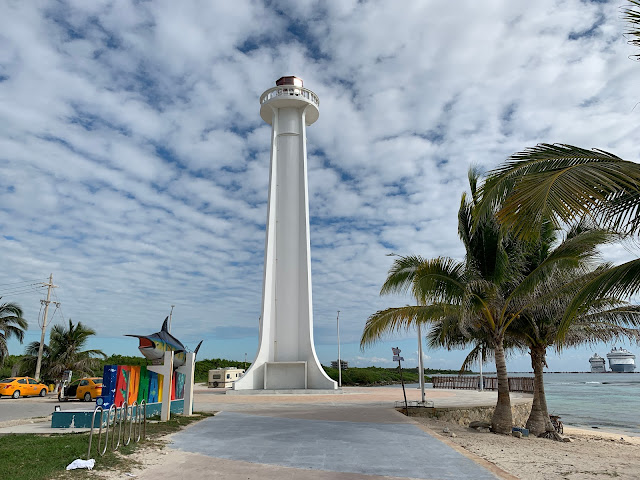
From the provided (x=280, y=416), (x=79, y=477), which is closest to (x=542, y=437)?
(x=280, y=416)

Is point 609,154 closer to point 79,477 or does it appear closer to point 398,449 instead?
point 398,449

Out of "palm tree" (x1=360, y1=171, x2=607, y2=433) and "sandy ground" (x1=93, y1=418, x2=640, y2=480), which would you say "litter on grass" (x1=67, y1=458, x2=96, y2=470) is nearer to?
"sandy ground" (x1=93, y1=418, x2=640, y2=480)

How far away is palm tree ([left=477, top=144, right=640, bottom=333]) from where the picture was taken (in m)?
6.55

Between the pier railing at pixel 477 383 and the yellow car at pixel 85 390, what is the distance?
2389 cm

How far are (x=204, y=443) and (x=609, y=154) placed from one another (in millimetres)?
9396

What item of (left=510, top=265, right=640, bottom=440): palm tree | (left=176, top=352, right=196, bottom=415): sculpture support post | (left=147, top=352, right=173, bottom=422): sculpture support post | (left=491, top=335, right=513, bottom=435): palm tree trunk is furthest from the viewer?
(left=176, top=352, right=196, bottom=415): sculpture support post

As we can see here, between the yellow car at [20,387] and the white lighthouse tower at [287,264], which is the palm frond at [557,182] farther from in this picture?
the yellow car at [20,387]

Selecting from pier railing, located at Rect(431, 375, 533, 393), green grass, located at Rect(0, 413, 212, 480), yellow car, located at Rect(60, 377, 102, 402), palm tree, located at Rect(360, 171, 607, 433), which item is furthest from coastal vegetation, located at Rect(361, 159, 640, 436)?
yellow car, located at Rect(60, 377, 102, 402)

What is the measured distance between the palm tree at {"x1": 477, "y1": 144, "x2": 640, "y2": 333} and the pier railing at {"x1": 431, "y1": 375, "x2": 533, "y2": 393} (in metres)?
23.2

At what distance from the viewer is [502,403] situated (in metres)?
14.6

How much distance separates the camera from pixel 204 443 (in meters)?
9.73

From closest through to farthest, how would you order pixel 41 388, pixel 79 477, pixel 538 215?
pixel 79 477 < pixel 538 215 < pixel 41 388

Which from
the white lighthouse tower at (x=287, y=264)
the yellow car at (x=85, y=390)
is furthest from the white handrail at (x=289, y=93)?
the yellow car at (x=85, y=390)

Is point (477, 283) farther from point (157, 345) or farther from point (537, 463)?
point (157, 345)
